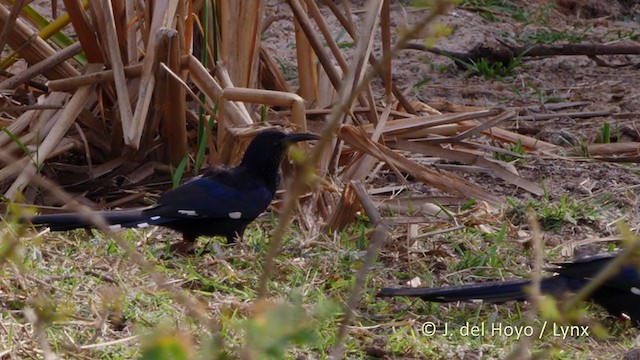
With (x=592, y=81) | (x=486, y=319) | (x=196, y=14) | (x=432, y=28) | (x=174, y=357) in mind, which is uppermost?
(x=432, y=28)

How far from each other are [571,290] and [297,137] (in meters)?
1.41

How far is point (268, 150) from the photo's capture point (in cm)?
474

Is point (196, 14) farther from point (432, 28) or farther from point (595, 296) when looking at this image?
point (432, 28)

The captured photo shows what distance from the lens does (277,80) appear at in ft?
18.8

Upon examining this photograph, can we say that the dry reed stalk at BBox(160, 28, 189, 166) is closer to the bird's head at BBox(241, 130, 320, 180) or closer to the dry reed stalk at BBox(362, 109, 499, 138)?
the bird's head at BBox(241, 130, 320, 180)

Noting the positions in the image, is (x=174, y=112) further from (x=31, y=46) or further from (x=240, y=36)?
(x=31, y=46)

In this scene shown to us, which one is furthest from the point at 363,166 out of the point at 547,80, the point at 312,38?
the point at 547,80

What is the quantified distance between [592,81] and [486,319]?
3.92 metres

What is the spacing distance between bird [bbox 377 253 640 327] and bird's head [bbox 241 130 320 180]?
1.04 meters

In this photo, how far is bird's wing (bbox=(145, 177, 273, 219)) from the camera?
Result: 14.4 ft

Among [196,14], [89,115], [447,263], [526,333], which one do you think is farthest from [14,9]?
[526,333]

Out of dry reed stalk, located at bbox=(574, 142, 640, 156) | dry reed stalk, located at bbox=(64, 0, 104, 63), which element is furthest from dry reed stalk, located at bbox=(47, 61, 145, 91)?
dry reed stalk, located at bbox=(574, 142, 640, 156)

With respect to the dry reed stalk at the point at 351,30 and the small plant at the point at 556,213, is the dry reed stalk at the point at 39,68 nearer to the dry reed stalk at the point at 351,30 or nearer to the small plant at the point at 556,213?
the dry reed stalk at the point at 351,30

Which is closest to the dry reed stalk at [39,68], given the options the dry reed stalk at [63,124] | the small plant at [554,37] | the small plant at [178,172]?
the dry reed stalk at [63,124]
